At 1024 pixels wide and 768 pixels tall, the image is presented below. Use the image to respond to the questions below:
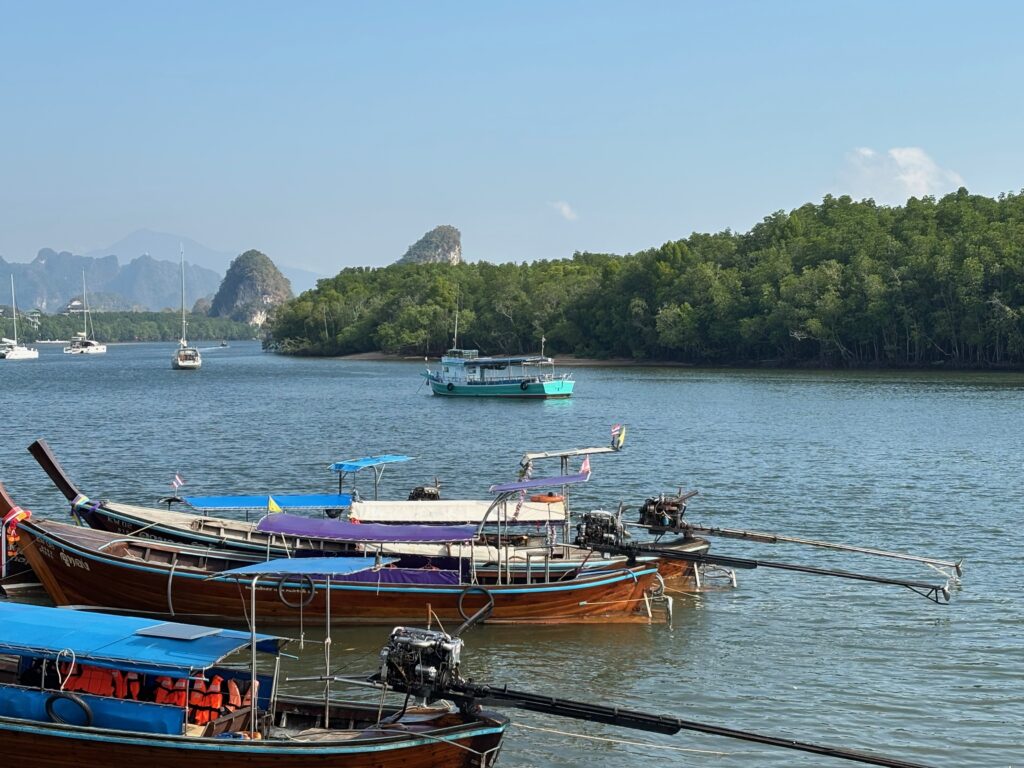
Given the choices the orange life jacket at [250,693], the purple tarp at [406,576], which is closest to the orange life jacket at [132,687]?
the orange life jacket at [250,693]

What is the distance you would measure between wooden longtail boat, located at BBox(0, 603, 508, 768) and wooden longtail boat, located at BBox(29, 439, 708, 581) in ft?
24.2

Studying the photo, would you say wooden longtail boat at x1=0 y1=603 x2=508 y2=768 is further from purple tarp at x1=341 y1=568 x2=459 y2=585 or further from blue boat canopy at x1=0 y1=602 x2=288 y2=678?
purple tarp at x1=341 y1=568 x2=459 y2=585

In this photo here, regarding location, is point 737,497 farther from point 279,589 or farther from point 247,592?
point 247,592

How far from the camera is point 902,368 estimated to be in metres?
109

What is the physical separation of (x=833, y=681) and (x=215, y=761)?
10699 millimetres

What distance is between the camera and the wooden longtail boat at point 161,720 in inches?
493

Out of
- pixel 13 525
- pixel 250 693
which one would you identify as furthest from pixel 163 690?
pixel 13 525

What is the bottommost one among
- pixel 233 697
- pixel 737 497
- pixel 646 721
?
pixel 737 497

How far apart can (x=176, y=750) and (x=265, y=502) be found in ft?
40.7

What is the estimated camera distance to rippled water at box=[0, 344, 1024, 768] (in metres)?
17.2

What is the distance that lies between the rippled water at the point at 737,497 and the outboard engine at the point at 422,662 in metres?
2.97

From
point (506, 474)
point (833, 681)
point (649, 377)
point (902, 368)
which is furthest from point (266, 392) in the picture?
point (833, 681)

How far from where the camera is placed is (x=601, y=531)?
875 inches

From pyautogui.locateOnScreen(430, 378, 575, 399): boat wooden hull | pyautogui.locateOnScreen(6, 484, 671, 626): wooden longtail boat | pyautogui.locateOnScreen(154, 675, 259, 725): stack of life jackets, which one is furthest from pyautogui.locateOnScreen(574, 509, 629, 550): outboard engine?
pyautogui.locateOnScreen(430, 378, 575, 399): boat wooden hull
